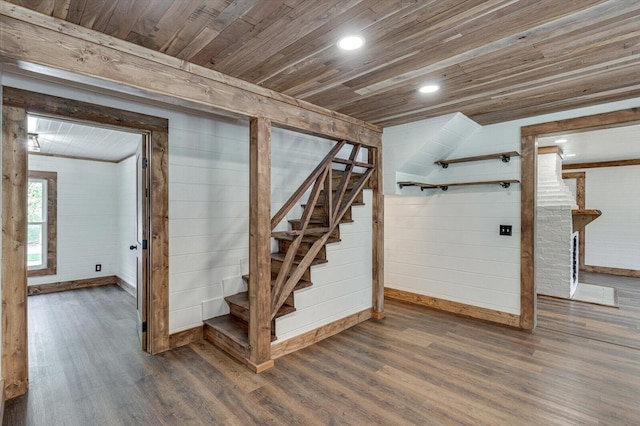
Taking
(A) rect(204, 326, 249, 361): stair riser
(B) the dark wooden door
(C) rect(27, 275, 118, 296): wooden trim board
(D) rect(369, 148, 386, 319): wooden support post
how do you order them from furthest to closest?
(C) rect(27, 275, 118, 296): wooden trim board < (D) rect(369, 148, 386, 319): wooden support post < (B) the dark wooden door < (A) rect(204, 326, 249, 361): stair riser

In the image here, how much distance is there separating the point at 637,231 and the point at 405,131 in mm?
5999

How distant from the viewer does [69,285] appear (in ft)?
18.1

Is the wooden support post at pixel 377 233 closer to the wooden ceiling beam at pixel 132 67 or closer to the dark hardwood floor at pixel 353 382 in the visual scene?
the dark hardwood floor at pixel 353 382

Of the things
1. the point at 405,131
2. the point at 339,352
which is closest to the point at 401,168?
the point at 405,131

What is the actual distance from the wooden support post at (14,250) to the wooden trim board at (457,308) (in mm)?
4165

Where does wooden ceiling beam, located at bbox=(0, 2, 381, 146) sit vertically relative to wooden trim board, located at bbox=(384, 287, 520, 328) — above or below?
above

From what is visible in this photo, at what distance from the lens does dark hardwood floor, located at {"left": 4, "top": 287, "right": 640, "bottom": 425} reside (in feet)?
7.02

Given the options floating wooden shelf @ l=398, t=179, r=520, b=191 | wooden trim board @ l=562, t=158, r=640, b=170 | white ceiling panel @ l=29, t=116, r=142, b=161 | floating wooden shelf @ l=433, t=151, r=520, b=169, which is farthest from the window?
wooden trim board @ l=562, t=158, r=640, b=170

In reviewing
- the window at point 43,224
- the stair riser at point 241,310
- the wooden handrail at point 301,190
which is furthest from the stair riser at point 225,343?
the window at point 43,224

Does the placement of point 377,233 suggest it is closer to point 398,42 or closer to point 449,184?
point 449,184

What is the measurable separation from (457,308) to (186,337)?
328 centimetres

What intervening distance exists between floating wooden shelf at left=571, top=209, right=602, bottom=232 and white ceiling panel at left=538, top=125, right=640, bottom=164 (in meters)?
1.07

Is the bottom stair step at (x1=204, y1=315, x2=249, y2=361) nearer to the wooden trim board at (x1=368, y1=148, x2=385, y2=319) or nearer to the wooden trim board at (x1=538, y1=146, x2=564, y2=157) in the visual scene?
the wooden trim board at (x1=368, y1=148, x2=385, y2=319)

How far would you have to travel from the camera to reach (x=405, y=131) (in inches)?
153
